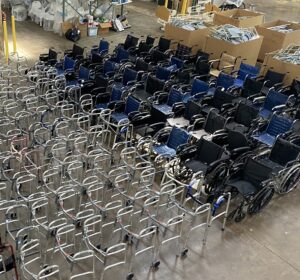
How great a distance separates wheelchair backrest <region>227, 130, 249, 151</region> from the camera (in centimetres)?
629

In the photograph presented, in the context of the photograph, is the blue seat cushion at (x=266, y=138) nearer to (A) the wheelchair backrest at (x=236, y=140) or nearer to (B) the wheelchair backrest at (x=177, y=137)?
(A) the wheelchair backrest at (x=236, y=140)

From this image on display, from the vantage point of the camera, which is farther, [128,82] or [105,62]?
[105,62]

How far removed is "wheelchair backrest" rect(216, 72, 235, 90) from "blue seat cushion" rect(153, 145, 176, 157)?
289 centimetres

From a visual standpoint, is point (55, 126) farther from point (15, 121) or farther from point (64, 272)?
point (64, 272)

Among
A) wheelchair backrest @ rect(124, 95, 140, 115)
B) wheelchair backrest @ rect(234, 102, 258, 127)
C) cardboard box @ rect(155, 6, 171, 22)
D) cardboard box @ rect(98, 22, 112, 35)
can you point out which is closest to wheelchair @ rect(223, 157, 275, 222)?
wheelchair backrest @ rect(234, 102, 258, 127)

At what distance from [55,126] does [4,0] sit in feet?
35.6

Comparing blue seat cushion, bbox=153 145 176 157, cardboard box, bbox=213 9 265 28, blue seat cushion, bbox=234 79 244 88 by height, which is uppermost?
cardboard box, bbox=213 9 265 28

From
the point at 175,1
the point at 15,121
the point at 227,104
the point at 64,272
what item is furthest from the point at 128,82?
the point at 175,1

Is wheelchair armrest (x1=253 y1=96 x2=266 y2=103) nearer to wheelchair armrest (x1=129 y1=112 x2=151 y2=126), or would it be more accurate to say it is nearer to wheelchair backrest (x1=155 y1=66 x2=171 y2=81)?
wheelchair backrest (x1=155 y1=66 x2=171 y2=81)

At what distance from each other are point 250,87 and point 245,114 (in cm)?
153

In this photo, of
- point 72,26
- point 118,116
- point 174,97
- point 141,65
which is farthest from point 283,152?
point 72,26

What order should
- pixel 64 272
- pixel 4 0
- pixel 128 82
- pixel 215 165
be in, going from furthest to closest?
pixel 4 0 < pixel 128 82 < pixel 215 165 < pixel 64 272

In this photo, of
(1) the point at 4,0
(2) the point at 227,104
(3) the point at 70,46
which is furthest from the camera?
(1) the point at 4,0

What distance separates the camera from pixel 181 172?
6.20 metres
